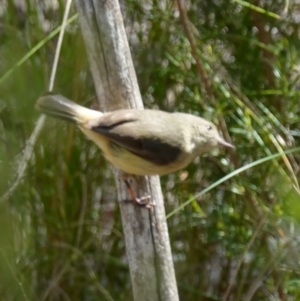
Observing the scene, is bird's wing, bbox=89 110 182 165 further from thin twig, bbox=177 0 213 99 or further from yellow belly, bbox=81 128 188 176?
thin twig, bbox=177 0 213 99

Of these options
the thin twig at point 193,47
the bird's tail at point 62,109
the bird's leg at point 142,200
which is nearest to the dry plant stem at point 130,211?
the bird's leg at point 142,200

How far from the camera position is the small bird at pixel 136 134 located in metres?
1.69

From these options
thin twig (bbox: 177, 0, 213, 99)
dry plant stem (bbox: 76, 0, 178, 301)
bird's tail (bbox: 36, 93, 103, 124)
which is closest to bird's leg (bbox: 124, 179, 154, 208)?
dry plant stem (bbox: 76, 0, 178, 301)

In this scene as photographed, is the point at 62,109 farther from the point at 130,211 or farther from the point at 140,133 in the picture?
the point at 130,211

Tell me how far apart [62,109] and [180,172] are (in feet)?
2.02

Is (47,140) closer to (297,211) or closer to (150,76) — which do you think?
(150,76)

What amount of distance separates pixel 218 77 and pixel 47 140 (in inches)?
23.1

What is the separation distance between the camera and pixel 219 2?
2139 millimetres

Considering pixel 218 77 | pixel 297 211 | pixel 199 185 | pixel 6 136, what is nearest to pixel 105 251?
pixel 199 185

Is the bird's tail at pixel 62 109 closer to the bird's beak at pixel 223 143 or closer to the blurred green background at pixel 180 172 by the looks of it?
the blurred green background at pixel 180 172

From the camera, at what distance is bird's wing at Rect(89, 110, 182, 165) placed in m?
1.69

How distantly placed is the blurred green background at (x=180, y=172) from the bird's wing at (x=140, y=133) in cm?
21

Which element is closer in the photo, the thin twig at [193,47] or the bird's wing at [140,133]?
the bird's wing at [140,133]

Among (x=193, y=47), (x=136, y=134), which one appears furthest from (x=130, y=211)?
(x=193, y=47)
